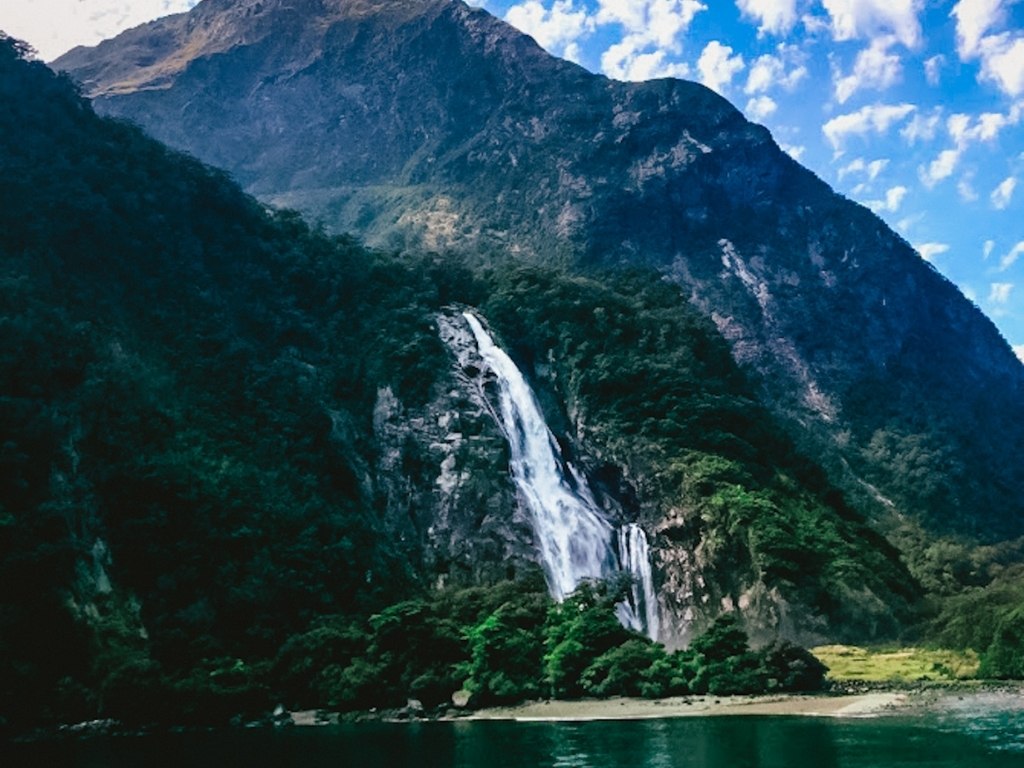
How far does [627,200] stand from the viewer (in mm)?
118812

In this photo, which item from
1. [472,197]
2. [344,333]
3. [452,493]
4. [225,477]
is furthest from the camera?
[472,197]

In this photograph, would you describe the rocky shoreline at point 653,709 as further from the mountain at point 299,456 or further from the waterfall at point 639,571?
the waterfall at point 639,571

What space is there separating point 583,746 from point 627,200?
3763 inches

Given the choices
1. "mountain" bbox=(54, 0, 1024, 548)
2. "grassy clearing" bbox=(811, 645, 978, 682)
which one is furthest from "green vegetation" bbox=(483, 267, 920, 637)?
"mountain" bbox=(54, 0, 1024, 548)

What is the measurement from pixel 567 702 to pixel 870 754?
658 inches

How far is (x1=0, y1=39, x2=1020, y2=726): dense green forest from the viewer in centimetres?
3984

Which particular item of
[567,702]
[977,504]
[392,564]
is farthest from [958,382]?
[567,702]

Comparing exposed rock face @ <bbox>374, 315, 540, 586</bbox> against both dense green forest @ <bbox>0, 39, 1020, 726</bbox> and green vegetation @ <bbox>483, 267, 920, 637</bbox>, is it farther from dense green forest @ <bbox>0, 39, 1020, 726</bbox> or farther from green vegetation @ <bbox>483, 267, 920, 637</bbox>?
green vegetation @ <bbox>483, 267, 920, 637</bbox>

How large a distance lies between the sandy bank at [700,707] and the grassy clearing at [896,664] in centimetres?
408

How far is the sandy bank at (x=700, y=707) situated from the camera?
3519 centimetres

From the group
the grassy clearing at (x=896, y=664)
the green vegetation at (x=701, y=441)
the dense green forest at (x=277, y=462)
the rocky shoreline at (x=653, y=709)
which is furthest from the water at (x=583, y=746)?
the green vegetation at (x=701, y=441)

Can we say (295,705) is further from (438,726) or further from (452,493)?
(452,493)

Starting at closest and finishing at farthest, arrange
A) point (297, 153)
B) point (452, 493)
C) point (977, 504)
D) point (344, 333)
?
1. point (452, 493)
2. point (344, 333)
3. point (977, 504)
4. point (297, 153)

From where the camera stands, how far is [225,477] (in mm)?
51781
